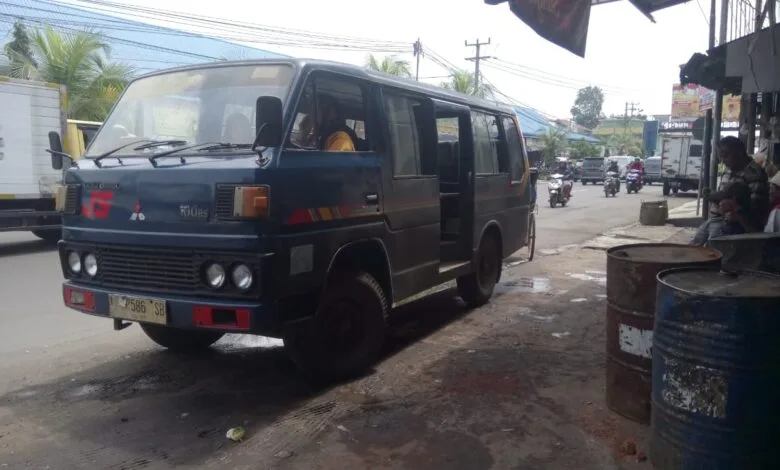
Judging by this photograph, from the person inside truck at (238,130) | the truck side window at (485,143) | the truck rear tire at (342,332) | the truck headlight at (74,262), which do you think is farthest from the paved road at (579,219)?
the truck headlight at (74,262)

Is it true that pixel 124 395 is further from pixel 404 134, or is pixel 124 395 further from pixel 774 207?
pixel 774 207

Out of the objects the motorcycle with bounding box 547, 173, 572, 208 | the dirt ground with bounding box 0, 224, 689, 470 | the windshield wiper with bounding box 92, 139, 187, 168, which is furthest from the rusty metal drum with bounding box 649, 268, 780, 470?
the motorcycle with bounding box 547, 173, 572, 208

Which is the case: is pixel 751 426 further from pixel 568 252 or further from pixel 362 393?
pixel 568 252

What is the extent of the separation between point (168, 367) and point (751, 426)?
3901 mm

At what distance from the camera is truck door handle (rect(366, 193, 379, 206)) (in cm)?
454

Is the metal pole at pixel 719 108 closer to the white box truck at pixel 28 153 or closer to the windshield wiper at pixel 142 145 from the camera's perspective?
the windshield wiper at pixel 142 145

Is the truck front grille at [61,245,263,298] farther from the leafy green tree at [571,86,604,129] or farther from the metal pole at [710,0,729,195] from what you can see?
the leafy green tree at [571,86,604,129]

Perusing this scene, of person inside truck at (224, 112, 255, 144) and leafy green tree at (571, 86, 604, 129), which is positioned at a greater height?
leafy green tree at (571, 86, 604, 129)

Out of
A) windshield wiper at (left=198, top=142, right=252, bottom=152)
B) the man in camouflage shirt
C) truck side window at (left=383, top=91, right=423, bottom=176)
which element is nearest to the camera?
windshield wiper at (left=198, top=142, right=252, bottom=152)

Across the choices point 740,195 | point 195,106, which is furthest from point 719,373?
point 195,106

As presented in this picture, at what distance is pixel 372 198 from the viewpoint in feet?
15.0

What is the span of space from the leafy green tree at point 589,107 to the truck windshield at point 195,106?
91.0m

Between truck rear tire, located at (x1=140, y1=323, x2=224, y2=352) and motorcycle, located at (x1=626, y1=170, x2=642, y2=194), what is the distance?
29.6m

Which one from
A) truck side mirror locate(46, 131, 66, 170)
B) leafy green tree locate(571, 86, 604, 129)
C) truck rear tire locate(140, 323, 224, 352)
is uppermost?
leafy green tree locate(571, 86, 604, 129)
